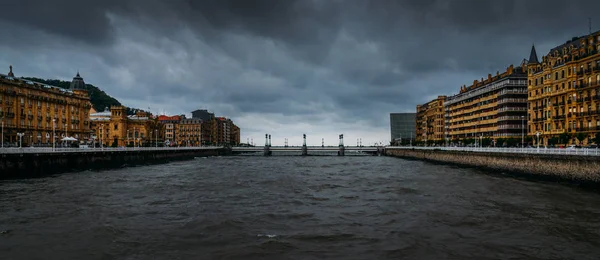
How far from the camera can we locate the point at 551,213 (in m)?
32.3

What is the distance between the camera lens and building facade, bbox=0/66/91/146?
114062 millimetres

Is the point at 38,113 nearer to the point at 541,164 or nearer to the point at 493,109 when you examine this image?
the point at 541,164

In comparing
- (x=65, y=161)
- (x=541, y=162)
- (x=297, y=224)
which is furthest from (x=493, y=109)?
(x=297, y=224)

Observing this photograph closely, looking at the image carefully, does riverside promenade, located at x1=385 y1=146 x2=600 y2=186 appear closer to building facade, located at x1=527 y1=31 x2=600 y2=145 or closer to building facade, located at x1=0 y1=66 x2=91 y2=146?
building facade, located at x1=527 y1=31 x2=600 y2=145

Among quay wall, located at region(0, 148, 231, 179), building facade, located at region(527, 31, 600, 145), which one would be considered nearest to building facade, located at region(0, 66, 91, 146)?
quay wall, located at region(0, 148, 231, 179)

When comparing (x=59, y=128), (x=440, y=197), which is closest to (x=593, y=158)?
(x=440, y=197)

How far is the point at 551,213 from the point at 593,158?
23.0m

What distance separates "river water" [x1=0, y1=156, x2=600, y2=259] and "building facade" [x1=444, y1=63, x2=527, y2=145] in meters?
93.7

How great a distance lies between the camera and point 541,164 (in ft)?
203

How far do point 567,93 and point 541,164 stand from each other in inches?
1932

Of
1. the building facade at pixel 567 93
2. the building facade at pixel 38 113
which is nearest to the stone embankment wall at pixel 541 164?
the building facade at pixel 567 93

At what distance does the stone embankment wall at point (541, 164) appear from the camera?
49906mm

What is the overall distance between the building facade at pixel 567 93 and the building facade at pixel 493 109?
7548 mm

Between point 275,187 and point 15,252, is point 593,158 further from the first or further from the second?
point 15,252
